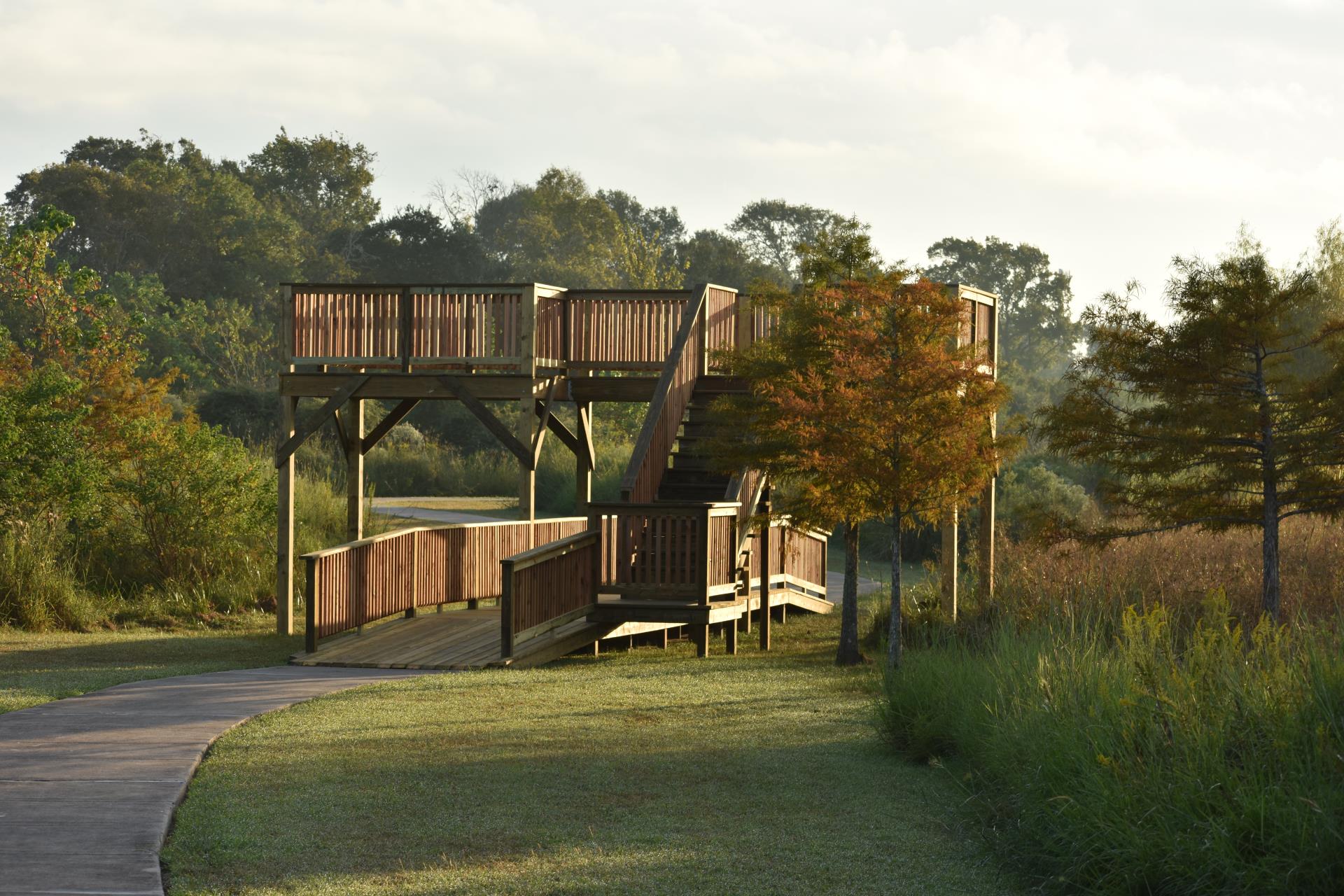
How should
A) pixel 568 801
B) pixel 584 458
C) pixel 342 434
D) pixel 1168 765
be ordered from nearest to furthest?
pixel 1168 765 < pixel 568 801 < pixel 342 434 < pixel 584 458

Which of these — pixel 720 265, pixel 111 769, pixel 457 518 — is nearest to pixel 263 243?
pixel 720 265

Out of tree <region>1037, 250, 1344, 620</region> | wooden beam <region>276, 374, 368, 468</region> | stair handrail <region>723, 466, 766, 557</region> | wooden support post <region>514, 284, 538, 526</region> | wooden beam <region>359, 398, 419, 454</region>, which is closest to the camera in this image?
tree <region>1037, 250, 1344, 620</region>

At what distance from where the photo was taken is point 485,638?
1506cm

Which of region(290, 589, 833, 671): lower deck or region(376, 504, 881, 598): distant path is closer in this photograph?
region(290, 589, 833, 671): lower deck

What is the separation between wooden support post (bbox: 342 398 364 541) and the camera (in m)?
18.7

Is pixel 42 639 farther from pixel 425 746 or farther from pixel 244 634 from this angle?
pixel 425 746

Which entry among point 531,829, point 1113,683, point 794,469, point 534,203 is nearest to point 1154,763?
point 1113,683

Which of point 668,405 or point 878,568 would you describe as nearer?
point 668,405

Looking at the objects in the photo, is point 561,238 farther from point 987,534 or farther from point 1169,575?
point 1169,575

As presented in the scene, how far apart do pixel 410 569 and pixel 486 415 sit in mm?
2100

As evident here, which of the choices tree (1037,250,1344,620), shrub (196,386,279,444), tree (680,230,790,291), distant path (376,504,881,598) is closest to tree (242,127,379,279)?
tree (680,230,790,291)

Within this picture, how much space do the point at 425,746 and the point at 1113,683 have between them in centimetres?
432

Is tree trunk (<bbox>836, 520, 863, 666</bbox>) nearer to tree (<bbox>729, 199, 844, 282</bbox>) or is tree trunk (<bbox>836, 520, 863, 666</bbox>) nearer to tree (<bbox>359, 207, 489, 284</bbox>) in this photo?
tree (<bbox>359, 207, 489, 284</bbox>)

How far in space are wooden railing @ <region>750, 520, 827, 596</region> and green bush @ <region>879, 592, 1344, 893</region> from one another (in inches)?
303
